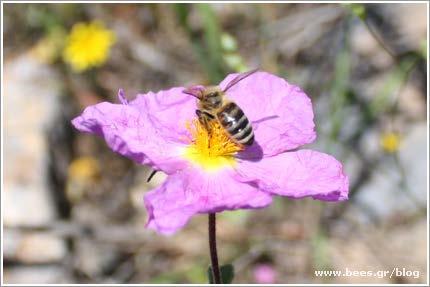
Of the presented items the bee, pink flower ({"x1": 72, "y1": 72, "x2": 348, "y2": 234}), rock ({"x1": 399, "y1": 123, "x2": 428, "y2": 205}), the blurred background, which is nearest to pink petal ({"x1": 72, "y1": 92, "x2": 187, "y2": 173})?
pink flower ({"x1": 72, "y1": 72, "x2": 348, "y2": 234})

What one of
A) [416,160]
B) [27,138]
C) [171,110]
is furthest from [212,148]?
[27,138]

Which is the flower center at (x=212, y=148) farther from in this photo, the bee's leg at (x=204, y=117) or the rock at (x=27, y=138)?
the rock at (x=27, y=138)

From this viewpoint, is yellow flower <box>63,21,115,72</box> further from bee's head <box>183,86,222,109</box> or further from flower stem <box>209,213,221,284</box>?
flower stem <box>209,213,221,284</box>

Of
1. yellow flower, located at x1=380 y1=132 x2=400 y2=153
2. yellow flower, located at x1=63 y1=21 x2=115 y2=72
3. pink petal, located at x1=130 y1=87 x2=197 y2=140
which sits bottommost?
yellow flower, located at x1=380 y1=132 x2=400 y2=153

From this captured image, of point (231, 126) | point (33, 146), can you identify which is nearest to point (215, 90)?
point (231, 126)

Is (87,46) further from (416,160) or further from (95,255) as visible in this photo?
(416,160)

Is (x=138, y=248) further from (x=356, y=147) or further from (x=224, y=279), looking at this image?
(x=224, y=279)

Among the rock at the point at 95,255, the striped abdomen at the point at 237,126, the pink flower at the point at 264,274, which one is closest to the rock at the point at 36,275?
the rock at the point at 95,255
